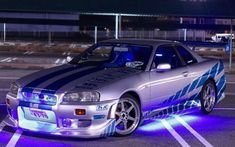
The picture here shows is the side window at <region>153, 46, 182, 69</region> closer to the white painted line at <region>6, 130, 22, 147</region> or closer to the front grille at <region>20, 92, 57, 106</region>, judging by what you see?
the front grille at <region>20, 92, 57, 106</region>

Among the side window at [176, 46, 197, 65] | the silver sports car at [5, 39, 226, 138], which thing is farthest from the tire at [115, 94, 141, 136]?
the side window at [176, 46, 197, 65]

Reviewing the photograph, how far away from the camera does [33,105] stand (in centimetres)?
710

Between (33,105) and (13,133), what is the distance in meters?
0.75

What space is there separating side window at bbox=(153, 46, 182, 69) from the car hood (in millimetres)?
623

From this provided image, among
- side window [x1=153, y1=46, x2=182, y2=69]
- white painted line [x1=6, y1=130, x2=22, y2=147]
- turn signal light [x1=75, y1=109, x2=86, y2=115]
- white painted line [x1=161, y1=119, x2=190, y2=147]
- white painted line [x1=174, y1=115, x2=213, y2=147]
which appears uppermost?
side window [x1=153, y1=46, x2=182, y2=69]

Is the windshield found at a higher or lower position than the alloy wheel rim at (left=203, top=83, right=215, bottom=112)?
higher

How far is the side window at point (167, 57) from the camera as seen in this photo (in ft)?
27.7

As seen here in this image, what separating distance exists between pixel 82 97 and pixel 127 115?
84cm

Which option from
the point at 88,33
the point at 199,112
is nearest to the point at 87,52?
the point at 199,112

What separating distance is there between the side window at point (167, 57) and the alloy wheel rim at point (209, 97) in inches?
36.1

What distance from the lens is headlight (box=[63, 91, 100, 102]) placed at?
697 centimetres

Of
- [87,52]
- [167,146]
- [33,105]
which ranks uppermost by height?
[87,52]

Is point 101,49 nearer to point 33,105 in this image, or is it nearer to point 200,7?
point 33,105

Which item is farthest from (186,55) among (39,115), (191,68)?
(39,115)
